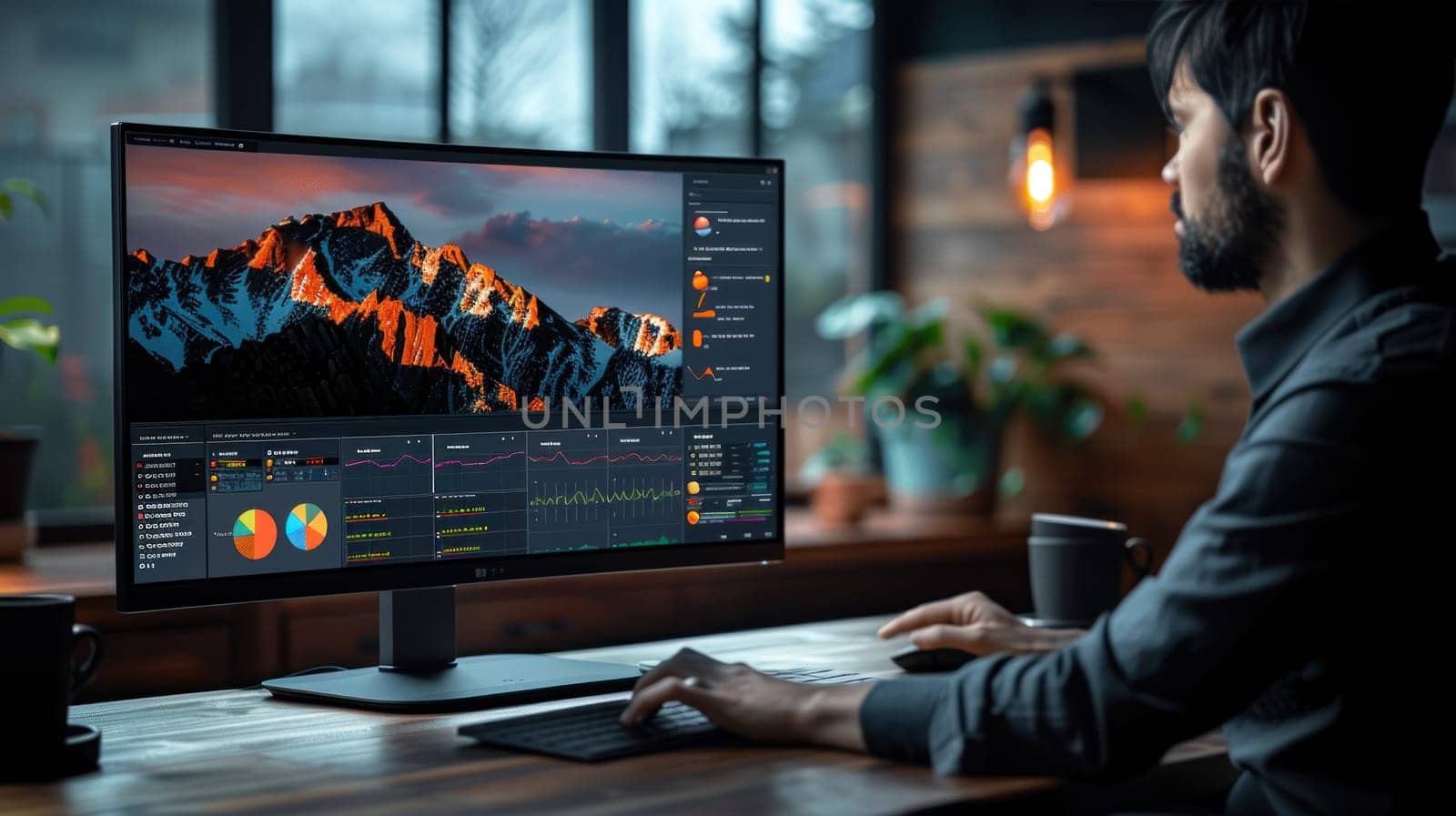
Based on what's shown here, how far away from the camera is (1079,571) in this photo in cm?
199

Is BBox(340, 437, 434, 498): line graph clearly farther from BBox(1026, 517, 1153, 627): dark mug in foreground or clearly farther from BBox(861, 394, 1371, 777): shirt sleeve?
BBox(1026, 517, 1153, 627): dark mug in foreground

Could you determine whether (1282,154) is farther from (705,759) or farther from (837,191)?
(837,191)

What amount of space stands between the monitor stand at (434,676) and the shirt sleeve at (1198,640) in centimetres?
53

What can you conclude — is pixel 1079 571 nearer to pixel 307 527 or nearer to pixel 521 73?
pixel 307 527

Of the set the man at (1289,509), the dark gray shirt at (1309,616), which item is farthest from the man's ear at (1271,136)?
the dark gray shirt at (1309,616)

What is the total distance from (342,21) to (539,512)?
207 cm

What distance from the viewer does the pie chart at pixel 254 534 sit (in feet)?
5.04

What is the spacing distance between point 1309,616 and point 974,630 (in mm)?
577

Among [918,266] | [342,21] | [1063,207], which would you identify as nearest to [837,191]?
[918,266]

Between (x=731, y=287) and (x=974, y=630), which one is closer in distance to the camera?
(x=974, y=630)

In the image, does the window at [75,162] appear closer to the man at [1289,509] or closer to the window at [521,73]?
the window at [521,73]

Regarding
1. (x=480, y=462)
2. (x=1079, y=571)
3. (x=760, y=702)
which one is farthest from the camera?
(x=1079, y=571)

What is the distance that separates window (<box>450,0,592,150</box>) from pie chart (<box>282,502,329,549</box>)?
205 centimetres

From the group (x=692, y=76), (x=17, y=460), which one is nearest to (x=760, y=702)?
(x=17, y=460)
